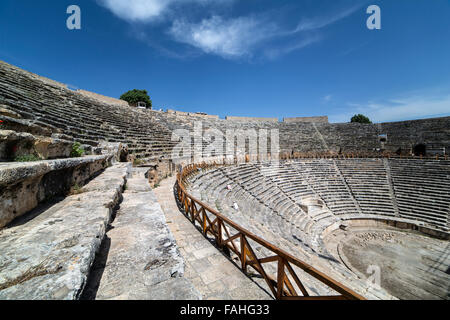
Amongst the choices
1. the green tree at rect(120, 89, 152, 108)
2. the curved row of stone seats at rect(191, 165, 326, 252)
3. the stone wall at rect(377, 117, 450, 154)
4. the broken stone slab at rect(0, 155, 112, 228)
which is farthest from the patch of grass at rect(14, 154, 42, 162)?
the green tree at rect(120, 89, 152, 108)

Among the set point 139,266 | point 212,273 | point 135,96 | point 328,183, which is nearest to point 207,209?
point 212,273

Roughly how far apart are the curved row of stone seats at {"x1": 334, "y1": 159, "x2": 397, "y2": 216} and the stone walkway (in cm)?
1576

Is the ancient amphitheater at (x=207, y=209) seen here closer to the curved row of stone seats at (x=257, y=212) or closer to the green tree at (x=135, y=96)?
the curved row of stone seats at (x=257, y=212)

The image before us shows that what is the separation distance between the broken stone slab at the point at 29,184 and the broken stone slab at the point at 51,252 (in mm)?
147

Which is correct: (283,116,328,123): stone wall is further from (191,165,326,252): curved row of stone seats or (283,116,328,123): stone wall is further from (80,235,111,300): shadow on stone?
(80,235,111,300): shadow on stone

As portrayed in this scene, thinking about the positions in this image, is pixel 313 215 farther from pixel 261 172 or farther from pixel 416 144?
pixel 416 144

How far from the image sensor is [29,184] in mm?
1784

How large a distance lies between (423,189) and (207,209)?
66.1 ft

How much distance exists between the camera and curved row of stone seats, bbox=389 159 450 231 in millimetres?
12680


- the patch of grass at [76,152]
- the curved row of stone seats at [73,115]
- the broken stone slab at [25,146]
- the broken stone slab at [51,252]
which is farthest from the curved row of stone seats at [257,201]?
the broken stone slab at [51,252]

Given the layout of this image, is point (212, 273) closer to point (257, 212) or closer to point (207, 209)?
point (207, 209)
